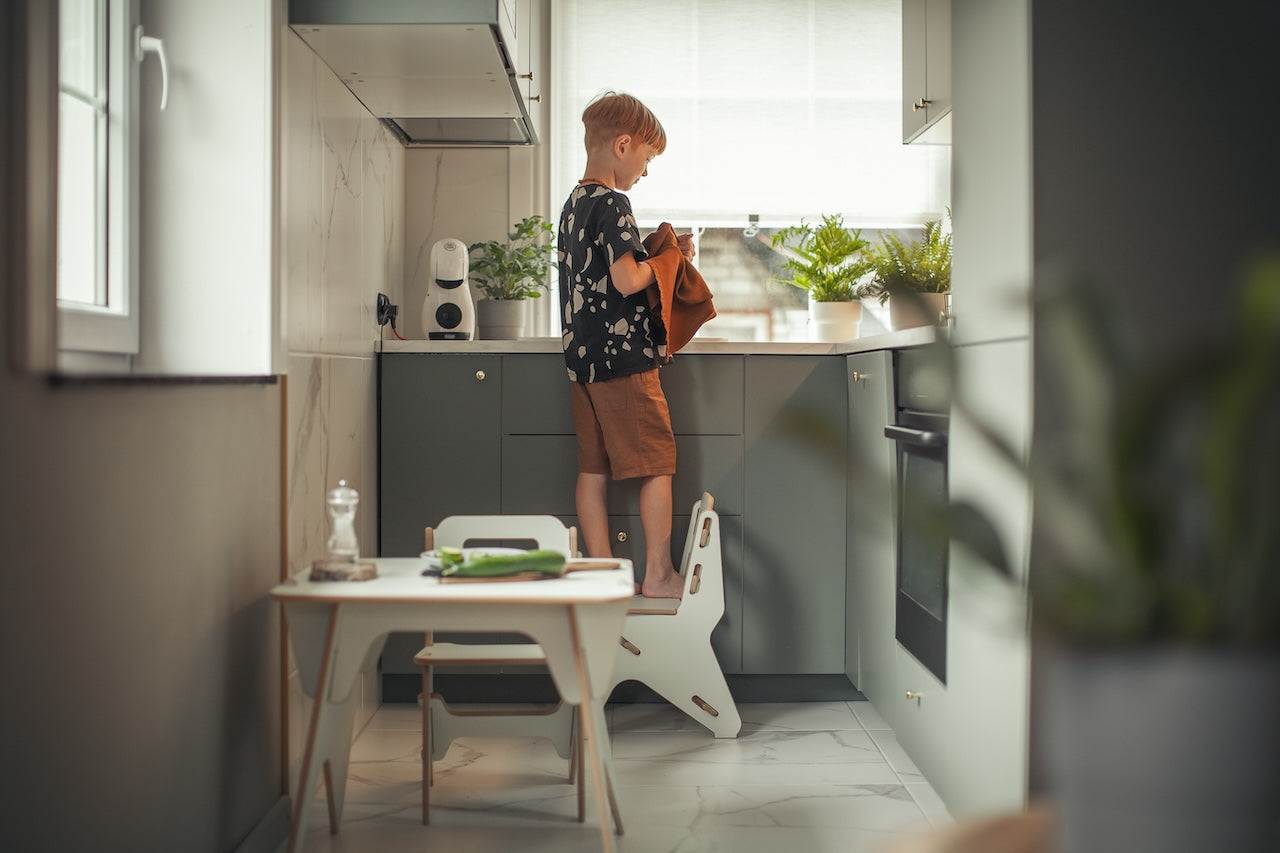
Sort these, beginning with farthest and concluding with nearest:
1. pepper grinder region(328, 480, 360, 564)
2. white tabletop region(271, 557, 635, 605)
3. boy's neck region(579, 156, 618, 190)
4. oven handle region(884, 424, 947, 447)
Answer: boy's neck region(579, 156, 618, 190), oven handle region(884, 424, 947, 447), pepper grinder region(328, 480, 360, 564), white tabletop region(271, 557, 635, 605)

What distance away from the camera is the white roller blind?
3719 mm

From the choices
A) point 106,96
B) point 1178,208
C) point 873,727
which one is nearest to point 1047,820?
point 1178,208

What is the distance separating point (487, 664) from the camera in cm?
230

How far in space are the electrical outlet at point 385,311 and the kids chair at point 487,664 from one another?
100cm

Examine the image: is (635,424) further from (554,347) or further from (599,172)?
(599,172)

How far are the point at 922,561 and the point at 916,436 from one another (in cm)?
27

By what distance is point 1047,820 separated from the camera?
1.80 ft

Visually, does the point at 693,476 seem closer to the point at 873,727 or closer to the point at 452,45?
the point at 873,727

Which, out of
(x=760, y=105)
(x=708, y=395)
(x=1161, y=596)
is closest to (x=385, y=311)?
(x=708, y=395)

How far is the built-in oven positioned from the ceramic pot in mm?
1465

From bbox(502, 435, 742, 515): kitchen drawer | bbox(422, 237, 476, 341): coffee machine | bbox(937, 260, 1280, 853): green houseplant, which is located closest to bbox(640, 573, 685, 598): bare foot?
bbox(502, 435, 742, 515): kitchen drawer

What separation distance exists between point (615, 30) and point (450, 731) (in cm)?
241

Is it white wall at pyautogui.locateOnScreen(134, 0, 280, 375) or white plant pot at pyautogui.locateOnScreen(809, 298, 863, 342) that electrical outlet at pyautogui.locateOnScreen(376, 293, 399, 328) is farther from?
white plant pot at pyautogui.locateOnScreen(809, 298, 863, 342)

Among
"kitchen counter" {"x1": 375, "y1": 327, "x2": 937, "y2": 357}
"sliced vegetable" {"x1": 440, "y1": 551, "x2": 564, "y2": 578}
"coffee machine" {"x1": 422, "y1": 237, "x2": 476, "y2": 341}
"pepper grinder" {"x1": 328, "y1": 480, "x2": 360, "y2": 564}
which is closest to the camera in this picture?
"sliced vegetable" {"x1": 440, "y1": 551, "x2": 564, "y2": 578}
